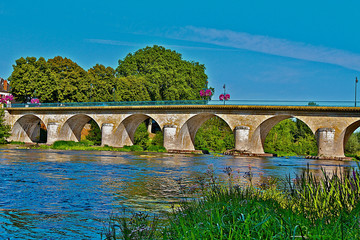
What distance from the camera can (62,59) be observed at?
2424 inches

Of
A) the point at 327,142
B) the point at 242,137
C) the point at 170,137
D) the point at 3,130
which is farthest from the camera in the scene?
the point at 3,130

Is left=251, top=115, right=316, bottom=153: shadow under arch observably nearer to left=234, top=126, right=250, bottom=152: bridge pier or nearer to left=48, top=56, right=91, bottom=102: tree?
left=234, top=126, right=250, bottom=152: bridge pier

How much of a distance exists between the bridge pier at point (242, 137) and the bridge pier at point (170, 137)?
709cm

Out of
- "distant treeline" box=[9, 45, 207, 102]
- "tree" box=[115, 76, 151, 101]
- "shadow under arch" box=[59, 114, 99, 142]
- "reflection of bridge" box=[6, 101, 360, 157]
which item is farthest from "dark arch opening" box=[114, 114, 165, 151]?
"distant treeline" box=[9, 45, 207, 102]

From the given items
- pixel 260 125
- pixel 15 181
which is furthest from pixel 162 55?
pixel 15 181

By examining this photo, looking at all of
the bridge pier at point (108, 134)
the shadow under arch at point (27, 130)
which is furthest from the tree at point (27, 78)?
the bridge pier at point (108, 134)

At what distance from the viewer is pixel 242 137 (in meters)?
41.2

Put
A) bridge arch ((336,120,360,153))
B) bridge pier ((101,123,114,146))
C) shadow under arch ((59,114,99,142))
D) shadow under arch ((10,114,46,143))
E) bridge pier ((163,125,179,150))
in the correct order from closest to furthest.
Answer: bridge arch ((336,120,360,153)), bridge pier ((163,125,179,150)), bridge pier ((101,123,114,146)), shadow under arch ((59,114,99,142)), shadow under arch ((10,114,46,143))

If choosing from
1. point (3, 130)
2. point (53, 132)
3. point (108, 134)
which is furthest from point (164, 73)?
point (3, 130)

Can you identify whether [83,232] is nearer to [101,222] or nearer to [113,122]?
[101,222]

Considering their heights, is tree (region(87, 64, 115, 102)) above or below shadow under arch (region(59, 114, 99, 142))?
above

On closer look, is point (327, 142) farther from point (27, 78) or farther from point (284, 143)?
point (27, 78)

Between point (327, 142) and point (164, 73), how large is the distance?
29.7 meters

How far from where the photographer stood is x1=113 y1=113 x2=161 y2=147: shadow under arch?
49.7 m
